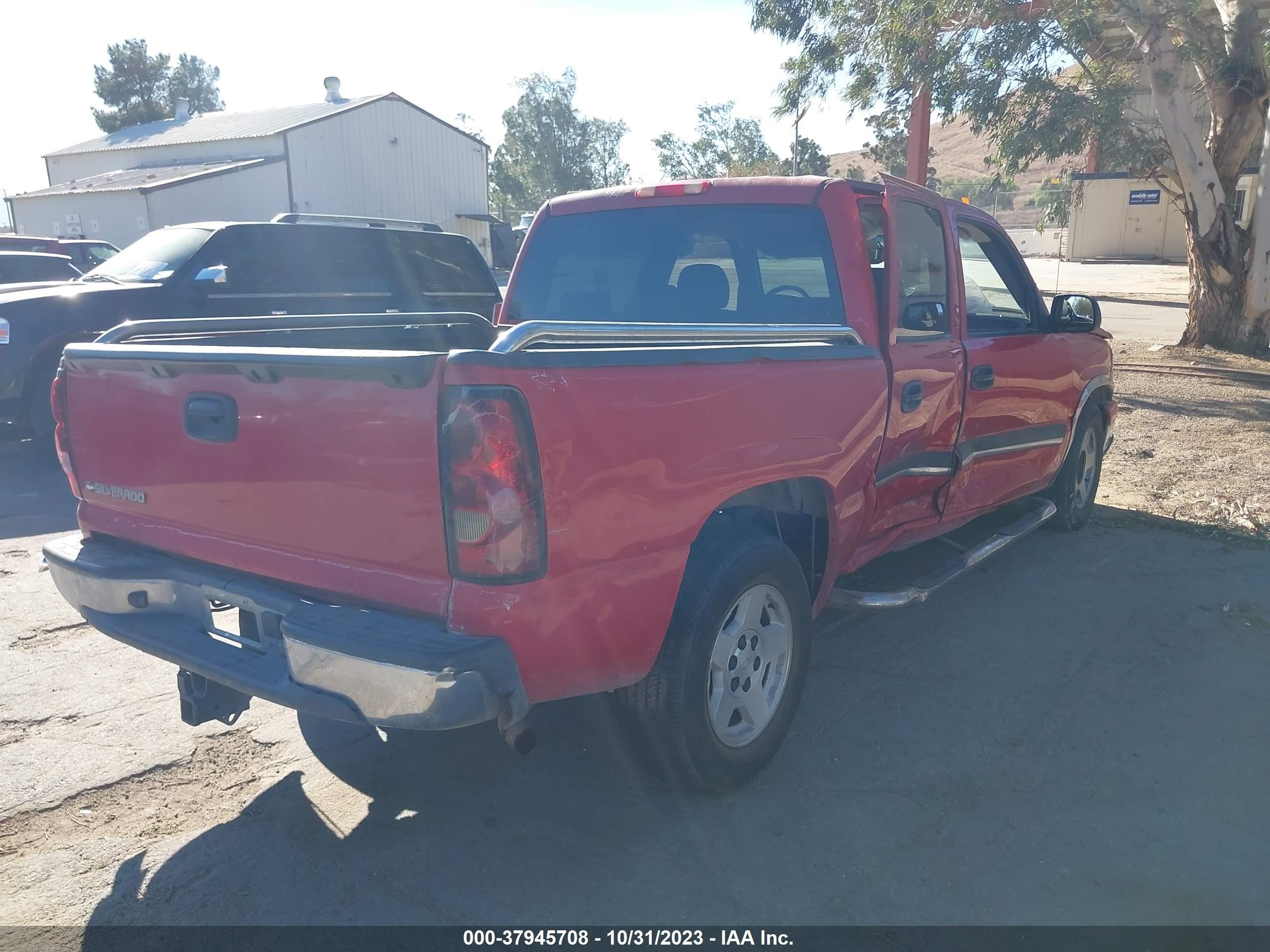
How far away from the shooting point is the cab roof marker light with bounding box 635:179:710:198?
13.8 ft

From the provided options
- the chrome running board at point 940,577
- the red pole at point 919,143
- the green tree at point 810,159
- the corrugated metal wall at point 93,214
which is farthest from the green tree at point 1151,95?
the green tree at point 810,159

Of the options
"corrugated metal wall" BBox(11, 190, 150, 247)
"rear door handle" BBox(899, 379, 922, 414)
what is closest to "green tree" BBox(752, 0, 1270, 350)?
"rear door handle" BBox(899, 379, 922, 414)

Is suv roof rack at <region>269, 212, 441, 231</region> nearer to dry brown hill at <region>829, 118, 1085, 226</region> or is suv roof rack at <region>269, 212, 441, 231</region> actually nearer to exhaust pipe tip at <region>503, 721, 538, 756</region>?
exhaust pipe tip at <region>503, 721, 538, 756</region>

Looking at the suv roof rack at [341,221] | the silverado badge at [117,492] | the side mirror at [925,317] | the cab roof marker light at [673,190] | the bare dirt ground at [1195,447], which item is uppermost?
the suv roof rack at [341,221]

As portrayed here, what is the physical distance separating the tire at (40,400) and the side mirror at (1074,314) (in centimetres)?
742

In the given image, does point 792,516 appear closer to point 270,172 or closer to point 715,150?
point 270,172

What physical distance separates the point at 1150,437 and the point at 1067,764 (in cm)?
684

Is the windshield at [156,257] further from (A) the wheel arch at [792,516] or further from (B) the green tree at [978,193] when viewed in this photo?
(B) the green tree at [978,193]

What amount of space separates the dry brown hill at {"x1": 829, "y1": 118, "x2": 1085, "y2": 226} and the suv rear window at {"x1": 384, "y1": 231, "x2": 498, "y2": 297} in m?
65.4

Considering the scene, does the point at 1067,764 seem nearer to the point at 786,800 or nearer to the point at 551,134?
the point at 786,800

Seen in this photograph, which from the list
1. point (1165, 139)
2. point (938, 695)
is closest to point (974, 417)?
point (938, 695)

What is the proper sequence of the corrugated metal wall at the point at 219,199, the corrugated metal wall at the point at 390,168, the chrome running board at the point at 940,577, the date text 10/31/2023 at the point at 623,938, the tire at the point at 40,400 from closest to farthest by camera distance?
the date text 10/31/2023 at the point at 623,938
the chrome running board at the point at 940,577
the tire at the point at 40,400
the corrugated metal wall at the point at 219,199
the corrugated metal wall at the point at 390,168

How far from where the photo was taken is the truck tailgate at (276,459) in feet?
8.34

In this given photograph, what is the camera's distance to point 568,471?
99.7 inches
